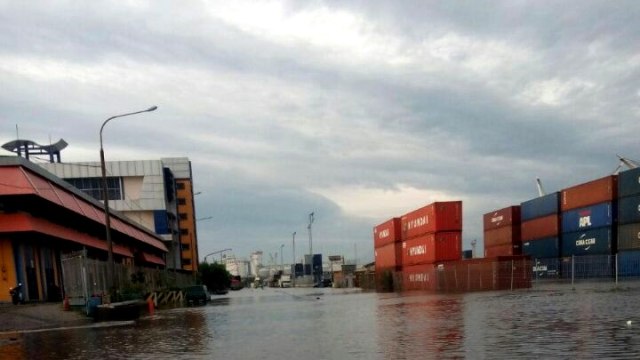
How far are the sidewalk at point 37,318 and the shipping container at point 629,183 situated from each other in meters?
30.8

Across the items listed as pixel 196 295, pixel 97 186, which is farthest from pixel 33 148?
pixel 196 295

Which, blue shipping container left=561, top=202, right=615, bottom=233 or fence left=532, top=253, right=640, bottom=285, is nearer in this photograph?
fence left=532, top=253, right=640, bottom=285

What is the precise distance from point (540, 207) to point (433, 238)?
471 inches

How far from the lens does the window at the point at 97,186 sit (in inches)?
3523

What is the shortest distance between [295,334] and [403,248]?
4073cm

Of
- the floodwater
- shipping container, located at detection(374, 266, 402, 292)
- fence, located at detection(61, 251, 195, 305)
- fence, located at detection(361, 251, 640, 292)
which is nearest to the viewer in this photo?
the floodwater

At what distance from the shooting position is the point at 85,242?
134 ft

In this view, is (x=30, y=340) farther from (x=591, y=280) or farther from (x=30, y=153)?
(x=30, y=153)

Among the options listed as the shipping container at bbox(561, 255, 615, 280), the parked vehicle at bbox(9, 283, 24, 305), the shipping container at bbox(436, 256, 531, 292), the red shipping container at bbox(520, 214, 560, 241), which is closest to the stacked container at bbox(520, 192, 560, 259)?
the red shipping container at bbox(520, 214, 560, 241)

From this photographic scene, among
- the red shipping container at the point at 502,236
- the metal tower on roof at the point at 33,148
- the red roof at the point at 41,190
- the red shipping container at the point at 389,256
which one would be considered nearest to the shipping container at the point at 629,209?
the red shipping container at the point at 502,236

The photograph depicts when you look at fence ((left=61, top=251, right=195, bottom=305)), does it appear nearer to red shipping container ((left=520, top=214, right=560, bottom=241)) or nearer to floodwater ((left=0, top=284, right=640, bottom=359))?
floodwater ((left=0, top=284, right=640, bottom=359))

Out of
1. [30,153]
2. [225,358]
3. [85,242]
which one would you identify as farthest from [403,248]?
[30,153]

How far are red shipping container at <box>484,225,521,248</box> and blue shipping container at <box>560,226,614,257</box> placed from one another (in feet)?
31.3

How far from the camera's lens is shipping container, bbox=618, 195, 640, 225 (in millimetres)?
35156
